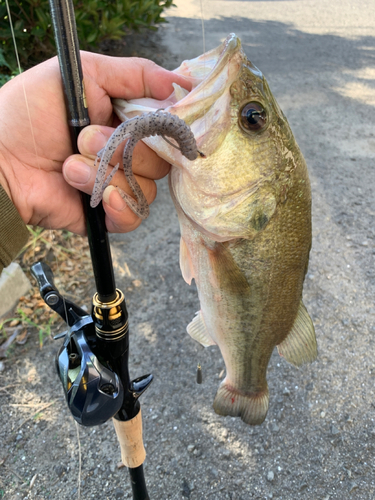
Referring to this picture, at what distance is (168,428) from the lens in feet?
7.67

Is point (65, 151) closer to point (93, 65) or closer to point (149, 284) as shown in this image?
point (93, 65)

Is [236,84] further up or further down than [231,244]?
further up

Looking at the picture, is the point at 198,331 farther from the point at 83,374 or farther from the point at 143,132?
the point at 143,132

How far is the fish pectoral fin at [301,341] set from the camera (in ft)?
4.80

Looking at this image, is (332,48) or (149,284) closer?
(149,284)

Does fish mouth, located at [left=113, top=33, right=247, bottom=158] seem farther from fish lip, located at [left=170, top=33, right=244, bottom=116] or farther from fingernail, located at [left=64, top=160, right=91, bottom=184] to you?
fingernail, located at [left=64, top=160, right=91, bottom=184]

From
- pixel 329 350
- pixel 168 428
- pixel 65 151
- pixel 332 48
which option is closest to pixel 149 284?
pixel 168 428

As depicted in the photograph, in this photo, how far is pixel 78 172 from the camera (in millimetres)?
1072

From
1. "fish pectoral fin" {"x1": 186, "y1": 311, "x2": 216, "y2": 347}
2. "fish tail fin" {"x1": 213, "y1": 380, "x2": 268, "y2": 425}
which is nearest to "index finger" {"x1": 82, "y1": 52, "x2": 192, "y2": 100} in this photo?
"fish pectoral fin" {"x1": 186, "y1": 311, "x2": 216, "y2": 347}

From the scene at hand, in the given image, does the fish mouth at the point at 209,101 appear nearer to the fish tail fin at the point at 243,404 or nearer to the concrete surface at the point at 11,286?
the fish tail fin at the point at 243,404

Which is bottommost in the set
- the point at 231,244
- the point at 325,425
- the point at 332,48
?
the point at 325,425

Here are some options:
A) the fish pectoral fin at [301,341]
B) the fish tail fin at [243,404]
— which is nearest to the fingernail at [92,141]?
the fish pectoral fin at [301,341]

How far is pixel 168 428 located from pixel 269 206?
1710mm

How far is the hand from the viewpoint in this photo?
114 centimetres
